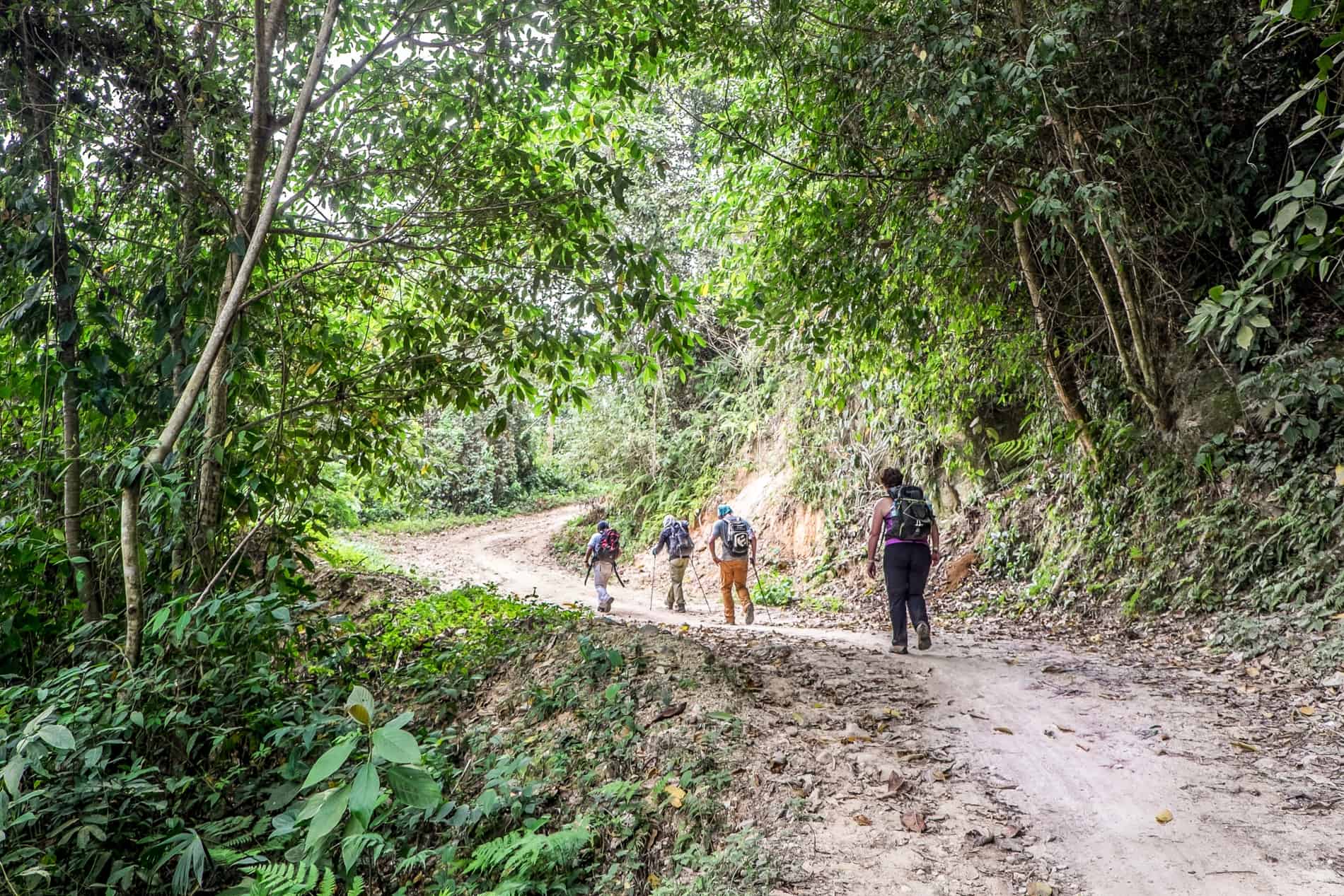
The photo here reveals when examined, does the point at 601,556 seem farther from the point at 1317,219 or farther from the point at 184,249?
the point at 1317,219

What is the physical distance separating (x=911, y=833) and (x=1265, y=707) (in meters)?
3.76

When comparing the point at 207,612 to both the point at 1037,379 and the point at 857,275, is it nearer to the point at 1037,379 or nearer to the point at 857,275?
the point at 857,275

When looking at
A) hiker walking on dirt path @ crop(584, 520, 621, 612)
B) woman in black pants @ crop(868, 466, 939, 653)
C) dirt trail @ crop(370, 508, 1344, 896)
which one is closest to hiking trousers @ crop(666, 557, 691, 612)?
hiker walking on dirt path @ crop(584, 520, 621, 612)

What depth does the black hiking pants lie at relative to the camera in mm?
8414

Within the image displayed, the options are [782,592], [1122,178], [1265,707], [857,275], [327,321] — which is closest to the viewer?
[1265,707]

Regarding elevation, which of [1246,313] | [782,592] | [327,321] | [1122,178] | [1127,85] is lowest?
[782,592]

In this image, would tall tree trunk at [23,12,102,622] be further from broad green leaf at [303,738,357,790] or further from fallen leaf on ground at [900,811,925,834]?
fallen leaf on ground at [900,811,925,834]

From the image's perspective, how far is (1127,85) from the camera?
8695mm

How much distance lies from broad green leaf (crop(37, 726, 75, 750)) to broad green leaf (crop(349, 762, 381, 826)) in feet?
4.46

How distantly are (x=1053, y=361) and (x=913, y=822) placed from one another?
854 centimetres

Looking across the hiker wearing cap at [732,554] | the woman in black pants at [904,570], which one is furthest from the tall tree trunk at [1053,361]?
the hiker wearing cap at [732,554]

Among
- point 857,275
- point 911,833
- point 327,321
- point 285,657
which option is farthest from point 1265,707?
point 327,321

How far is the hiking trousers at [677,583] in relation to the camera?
14.5 meters

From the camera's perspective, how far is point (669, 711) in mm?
5746
